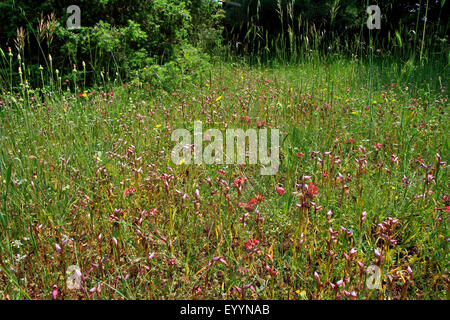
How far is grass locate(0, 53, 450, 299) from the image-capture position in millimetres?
1426

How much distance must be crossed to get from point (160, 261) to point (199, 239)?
0.81 ft

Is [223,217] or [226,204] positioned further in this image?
[226,204]

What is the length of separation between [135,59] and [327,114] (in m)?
3.22

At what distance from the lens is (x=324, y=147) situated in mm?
2592

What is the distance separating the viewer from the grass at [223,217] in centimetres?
143

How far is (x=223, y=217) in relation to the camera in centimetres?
186

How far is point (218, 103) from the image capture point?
3678mm
